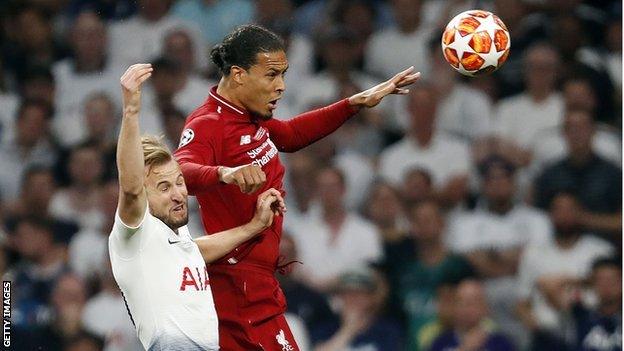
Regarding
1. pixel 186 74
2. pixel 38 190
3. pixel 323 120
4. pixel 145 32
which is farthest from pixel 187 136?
pixel 145 32

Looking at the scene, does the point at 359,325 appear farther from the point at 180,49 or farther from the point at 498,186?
the point at 180,49

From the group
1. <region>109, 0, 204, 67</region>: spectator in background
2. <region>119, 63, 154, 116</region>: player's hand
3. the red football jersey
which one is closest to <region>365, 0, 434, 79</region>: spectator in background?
<region>109, 0, 204, 67</region>: spectator in background

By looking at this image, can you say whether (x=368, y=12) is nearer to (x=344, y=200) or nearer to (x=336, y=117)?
(x=344, y=200)

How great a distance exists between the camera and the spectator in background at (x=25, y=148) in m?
8.47

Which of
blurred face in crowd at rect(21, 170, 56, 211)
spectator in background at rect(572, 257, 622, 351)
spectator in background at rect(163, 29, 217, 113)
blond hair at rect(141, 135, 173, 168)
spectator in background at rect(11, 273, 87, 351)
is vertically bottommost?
spectator in background at rect(572, 257, 622, 351)

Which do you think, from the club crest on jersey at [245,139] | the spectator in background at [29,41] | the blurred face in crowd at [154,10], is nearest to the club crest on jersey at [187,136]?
the club crest on jersey at [245,139]

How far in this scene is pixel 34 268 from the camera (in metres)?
8.17

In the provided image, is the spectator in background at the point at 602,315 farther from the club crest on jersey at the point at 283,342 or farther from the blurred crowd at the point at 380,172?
the club crest on jersey at the point at 283,342

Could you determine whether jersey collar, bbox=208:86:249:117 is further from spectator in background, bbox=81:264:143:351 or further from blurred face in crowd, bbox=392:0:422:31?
blurred face in crowd, bbox=392:0:422:31

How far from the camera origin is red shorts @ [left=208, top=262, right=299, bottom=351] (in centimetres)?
460

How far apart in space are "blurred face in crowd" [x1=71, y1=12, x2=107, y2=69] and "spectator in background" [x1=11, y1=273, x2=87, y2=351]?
1.70 meters

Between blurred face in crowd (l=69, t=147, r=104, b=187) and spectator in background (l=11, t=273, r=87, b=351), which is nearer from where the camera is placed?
spectator in background (l=11, t=273, r=87, b=351)

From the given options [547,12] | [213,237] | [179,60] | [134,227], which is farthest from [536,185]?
[134,227]

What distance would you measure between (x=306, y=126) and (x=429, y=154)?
10.4ft
